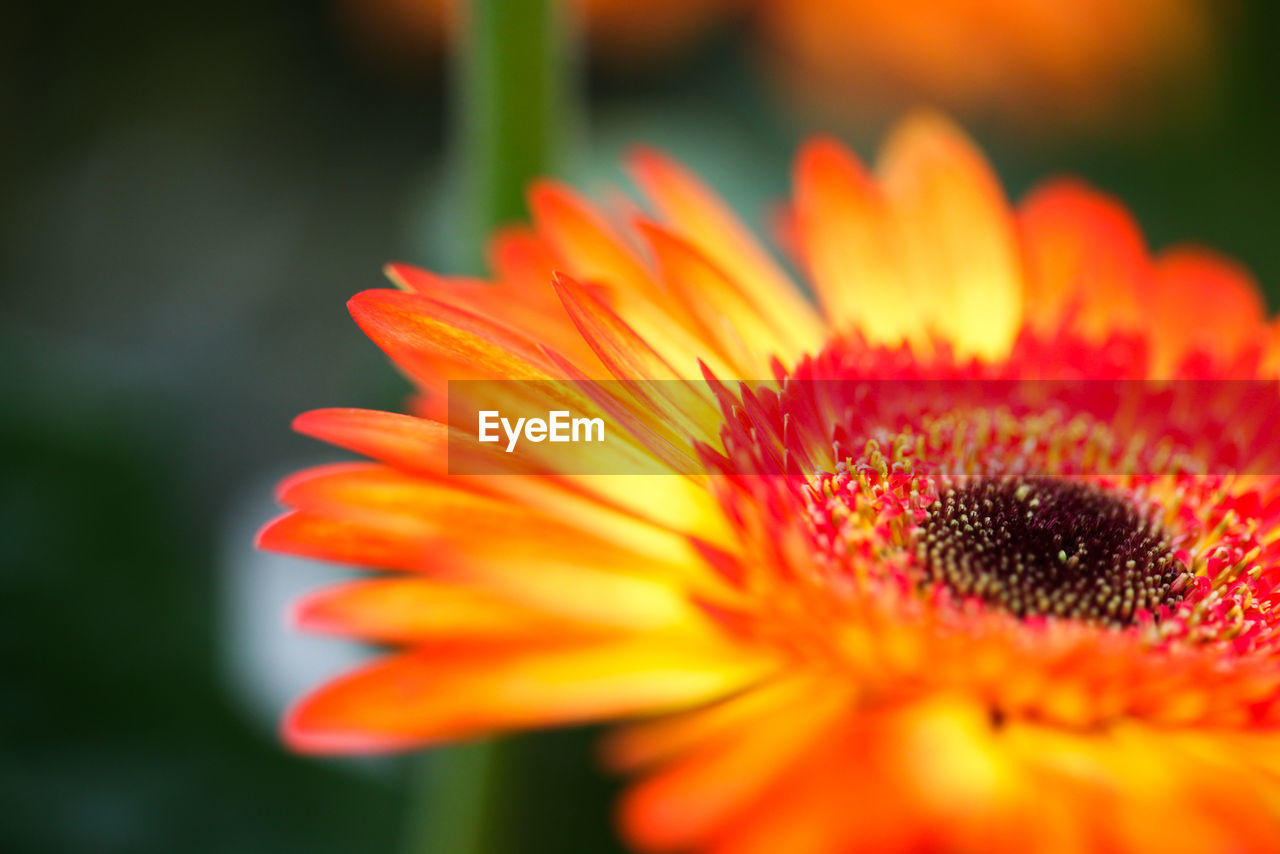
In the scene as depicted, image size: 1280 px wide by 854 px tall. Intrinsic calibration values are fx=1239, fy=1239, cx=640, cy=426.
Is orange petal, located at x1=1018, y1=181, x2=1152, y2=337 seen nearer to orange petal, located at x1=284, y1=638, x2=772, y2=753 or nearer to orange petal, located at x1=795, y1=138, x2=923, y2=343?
orange petal, located at x1=795, y1=138, x2=923, y2=343

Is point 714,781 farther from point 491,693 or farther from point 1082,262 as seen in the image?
point 1082,262

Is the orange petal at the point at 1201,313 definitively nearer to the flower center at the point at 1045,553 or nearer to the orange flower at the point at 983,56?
the flower center at the point at 1045,553

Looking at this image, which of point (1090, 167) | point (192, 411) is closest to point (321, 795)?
point (192, 411)

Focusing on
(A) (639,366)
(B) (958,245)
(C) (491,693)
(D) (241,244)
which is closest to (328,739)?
(C) (491,693)

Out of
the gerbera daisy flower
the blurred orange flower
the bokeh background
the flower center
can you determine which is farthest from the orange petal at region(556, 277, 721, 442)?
the blurred orange flower

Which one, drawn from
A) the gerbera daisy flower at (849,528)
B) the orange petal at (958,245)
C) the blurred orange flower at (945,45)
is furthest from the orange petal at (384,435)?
the blurred orange flower at (945,45)
